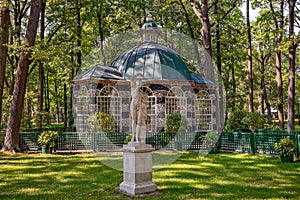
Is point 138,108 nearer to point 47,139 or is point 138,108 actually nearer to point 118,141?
point 47,139

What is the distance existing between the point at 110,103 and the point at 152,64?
358 centimetres

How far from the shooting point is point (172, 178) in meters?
9.55

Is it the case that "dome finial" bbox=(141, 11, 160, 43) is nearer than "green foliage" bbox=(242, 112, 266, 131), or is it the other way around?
"green foliage" bbox=(242, 112, 266, 131)

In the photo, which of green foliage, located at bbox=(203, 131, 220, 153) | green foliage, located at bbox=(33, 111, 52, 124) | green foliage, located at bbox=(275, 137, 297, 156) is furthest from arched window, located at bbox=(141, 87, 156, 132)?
green foliage, located at bbox=(275, 137, 297, 156)

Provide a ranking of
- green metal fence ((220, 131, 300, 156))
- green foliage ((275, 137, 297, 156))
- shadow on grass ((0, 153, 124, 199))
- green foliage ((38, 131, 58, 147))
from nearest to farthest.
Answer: shadow on grass ((0, 153, 124, 199)) < green foliage ((275, 137, 297, 156)) < green metal fence ((220, 131, 300, 156)) < green foliage ((38, 131, 58, 147))

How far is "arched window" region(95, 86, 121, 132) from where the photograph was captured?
736 inches

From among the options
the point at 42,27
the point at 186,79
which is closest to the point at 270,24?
the point at 186,79

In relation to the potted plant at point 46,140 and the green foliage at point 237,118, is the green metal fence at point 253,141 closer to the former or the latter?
the green foliage at point 237,118

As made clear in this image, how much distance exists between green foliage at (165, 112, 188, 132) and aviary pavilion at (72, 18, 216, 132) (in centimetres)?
120

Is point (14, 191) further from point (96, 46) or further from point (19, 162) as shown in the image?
point (96, 46)

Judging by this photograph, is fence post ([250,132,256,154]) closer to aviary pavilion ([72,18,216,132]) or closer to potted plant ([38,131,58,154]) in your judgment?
aviary pavilion ([72,18,216,132])

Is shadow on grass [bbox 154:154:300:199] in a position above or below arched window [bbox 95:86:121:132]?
below

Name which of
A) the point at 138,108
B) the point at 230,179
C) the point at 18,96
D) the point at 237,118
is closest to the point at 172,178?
the point at 230,179

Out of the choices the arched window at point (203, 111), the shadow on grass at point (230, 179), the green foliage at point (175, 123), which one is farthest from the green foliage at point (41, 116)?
the shadow on grass at point (230, 179)
